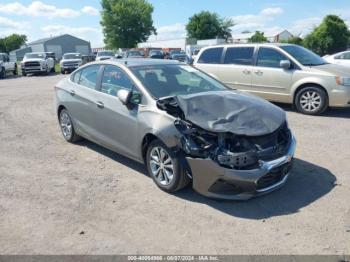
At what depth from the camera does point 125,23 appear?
74.9 m

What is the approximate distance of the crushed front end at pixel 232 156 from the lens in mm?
3822

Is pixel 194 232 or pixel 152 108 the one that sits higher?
pixel 152 108

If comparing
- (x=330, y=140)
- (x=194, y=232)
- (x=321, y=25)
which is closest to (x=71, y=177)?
(x=194, y=232)

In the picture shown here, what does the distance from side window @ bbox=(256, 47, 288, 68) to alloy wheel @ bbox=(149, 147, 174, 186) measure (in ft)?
19.1

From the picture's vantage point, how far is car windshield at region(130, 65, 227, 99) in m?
4.91

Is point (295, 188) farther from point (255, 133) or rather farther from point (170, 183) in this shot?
point (170, 183)

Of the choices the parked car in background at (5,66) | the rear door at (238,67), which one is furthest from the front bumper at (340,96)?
the parked car in background at (5,66)

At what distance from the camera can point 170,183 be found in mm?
4352

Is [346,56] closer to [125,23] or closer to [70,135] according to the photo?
[70,135]

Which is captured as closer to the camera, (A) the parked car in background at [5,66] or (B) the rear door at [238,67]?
(B) the rear door at [238,67]

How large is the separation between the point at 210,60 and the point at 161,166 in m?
6.71

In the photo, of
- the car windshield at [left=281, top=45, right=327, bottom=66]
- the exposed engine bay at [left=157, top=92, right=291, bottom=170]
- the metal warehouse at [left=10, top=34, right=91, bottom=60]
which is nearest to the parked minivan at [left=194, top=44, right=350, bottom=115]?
the car windshield at [left=281, top=45, right=327, bottom=66]

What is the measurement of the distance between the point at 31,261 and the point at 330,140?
5505 millimetres

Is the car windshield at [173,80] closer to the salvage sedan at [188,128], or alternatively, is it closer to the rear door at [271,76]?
the salvage sedan at [188,128]
